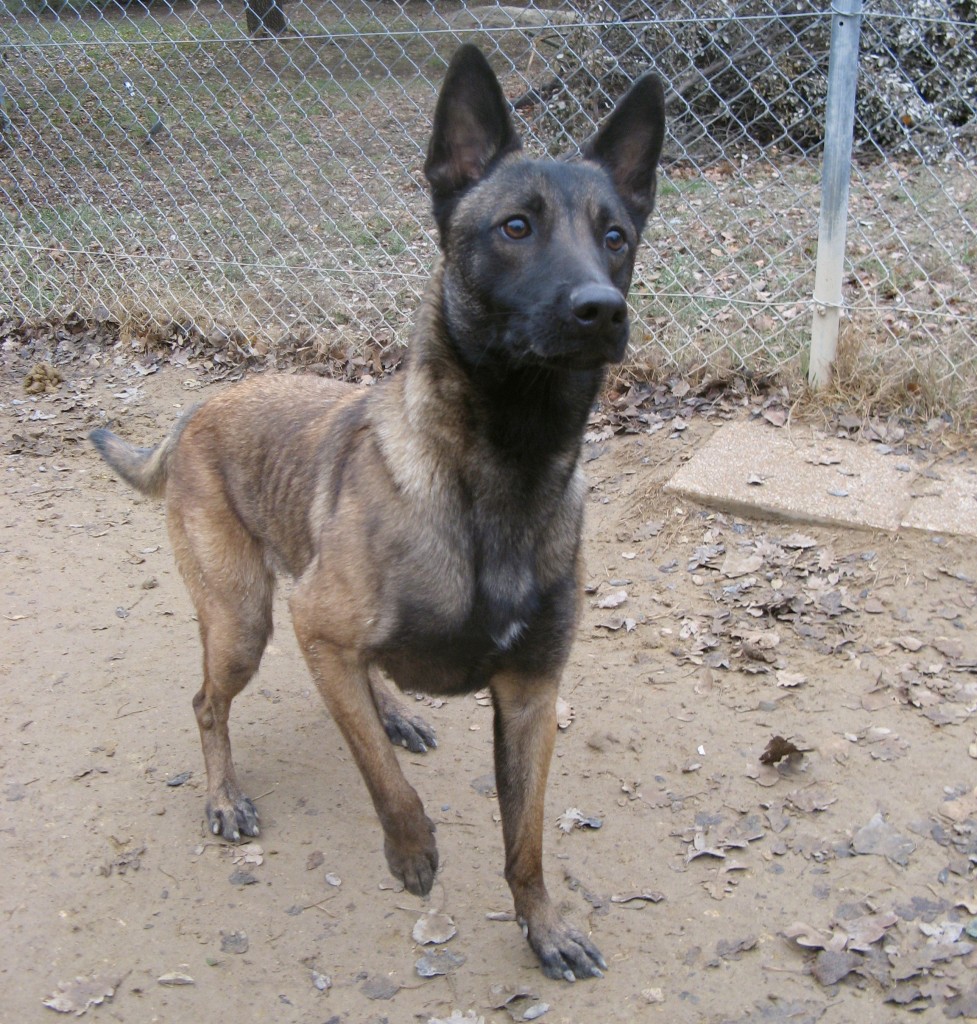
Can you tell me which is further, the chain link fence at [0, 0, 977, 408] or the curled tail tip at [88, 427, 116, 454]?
the chain link fence at [0, 0, 977, 408]

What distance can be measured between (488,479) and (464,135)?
0.93 meters

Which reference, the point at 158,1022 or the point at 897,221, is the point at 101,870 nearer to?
the point at 158,1022

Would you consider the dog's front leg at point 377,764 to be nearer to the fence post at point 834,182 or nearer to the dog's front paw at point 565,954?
the dog's front paw at point 565,954

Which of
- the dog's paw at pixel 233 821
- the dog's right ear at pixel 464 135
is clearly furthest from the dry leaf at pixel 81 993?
the dog's right ear at pixel 464 135

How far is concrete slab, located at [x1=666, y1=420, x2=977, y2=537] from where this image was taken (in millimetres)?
4191

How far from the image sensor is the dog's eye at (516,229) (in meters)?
2.57

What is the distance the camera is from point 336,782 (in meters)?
3.53

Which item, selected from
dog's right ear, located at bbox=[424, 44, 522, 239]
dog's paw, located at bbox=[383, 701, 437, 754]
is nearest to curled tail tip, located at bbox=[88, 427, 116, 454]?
dog's paw, located at bbox=[383, 701, 437, 754]

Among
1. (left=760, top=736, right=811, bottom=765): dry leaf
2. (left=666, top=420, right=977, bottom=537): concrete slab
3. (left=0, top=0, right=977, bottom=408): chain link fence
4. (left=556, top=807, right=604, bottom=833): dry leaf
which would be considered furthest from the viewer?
(left=0, top=0, right=977, bottom=408): chain link fence

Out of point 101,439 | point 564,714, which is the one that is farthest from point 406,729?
point 101,439

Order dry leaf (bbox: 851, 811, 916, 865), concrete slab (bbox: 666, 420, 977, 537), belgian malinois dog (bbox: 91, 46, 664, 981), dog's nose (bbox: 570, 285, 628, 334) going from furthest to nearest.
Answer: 1. concrete slab (bbox: 666, 420, 977, 537)
2. dry leaf (bbox: 851, 811, 916, 865)
3. belgian malinois dog (bbox: 91, 46, 664, 981)
4. dog's nose (bbox: 570, 285, 628, 334)

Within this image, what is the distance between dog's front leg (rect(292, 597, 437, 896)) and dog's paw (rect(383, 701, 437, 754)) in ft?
3.04

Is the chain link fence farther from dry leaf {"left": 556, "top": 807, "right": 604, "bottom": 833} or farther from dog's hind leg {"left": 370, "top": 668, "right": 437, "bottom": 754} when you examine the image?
dry leaf {"left": 556, "top": 807, "right": 604, "bottom": 833}

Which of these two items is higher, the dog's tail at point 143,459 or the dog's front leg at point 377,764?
the dog's tail at point 143,459
